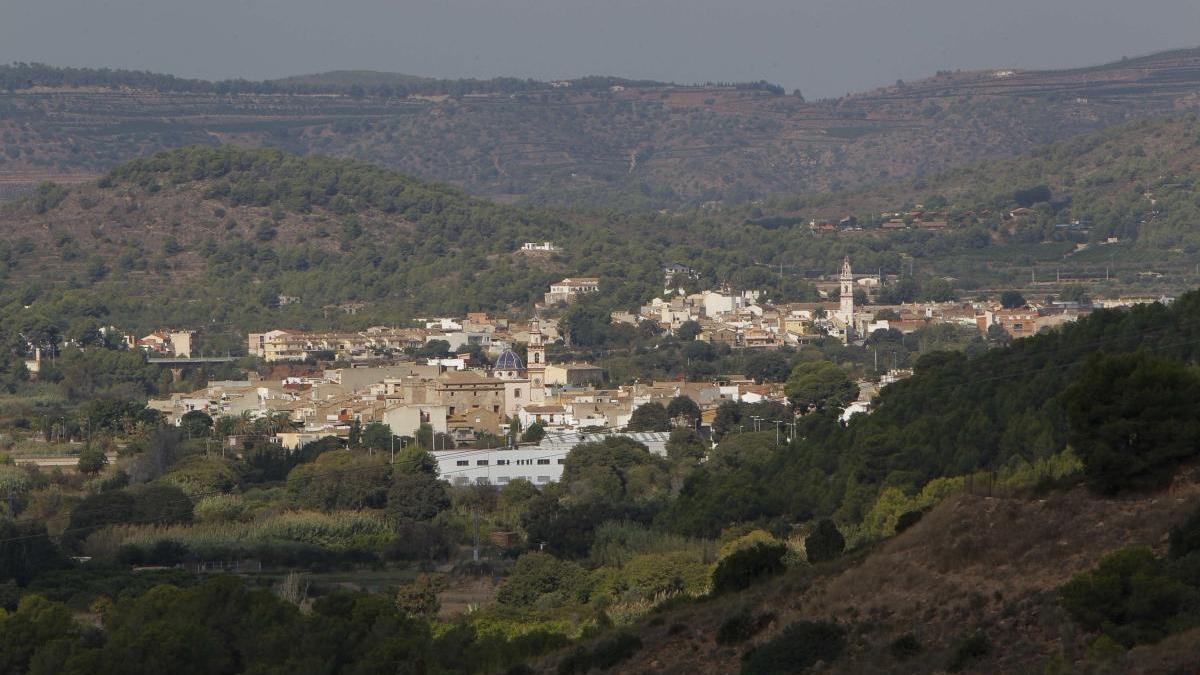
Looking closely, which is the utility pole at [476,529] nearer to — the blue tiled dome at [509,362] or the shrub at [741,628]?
the shrub at [741,628]

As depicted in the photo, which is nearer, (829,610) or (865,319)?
(829,610)

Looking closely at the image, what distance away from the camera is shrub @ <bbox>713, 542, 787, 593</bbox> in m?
24.9

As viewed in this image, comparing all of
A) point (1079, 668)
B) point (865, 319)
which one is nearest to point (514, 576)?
point (1079, 668)

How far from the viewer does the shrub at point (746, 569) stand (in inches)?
980

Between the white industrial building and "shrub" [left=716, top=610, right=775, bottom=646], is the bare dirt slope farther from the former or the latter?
the white industrial building

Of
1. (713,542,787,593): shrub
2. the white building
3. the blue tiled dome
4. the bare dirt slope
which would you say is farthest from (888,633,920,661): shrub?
the white building

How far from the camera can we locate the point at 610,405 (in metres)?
64.6

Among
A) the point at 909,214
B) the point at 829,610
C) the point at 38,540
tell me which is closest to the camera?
the point at 829,610

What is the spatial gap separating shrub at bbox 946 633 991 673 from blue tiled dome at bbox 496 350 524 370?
5204 centimetres

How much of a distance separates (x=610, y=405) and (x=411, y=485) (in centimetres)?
2057

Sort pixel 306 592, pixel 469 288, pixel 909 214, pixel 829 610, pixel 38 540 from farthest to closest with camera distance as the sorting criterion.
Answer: pixel 909 214
pixel 469 288
pixel 38 540
pixel 306 592
pixel 829 610

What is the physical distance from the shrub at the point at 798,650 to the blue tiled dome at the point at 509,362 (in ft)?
166

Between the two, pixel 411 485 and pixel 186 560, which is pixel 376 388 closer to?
pixel 411 485

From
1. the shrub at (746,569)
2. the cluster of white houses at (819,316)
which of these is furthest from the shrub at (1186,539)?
the cluster of white houses at (819,316)
